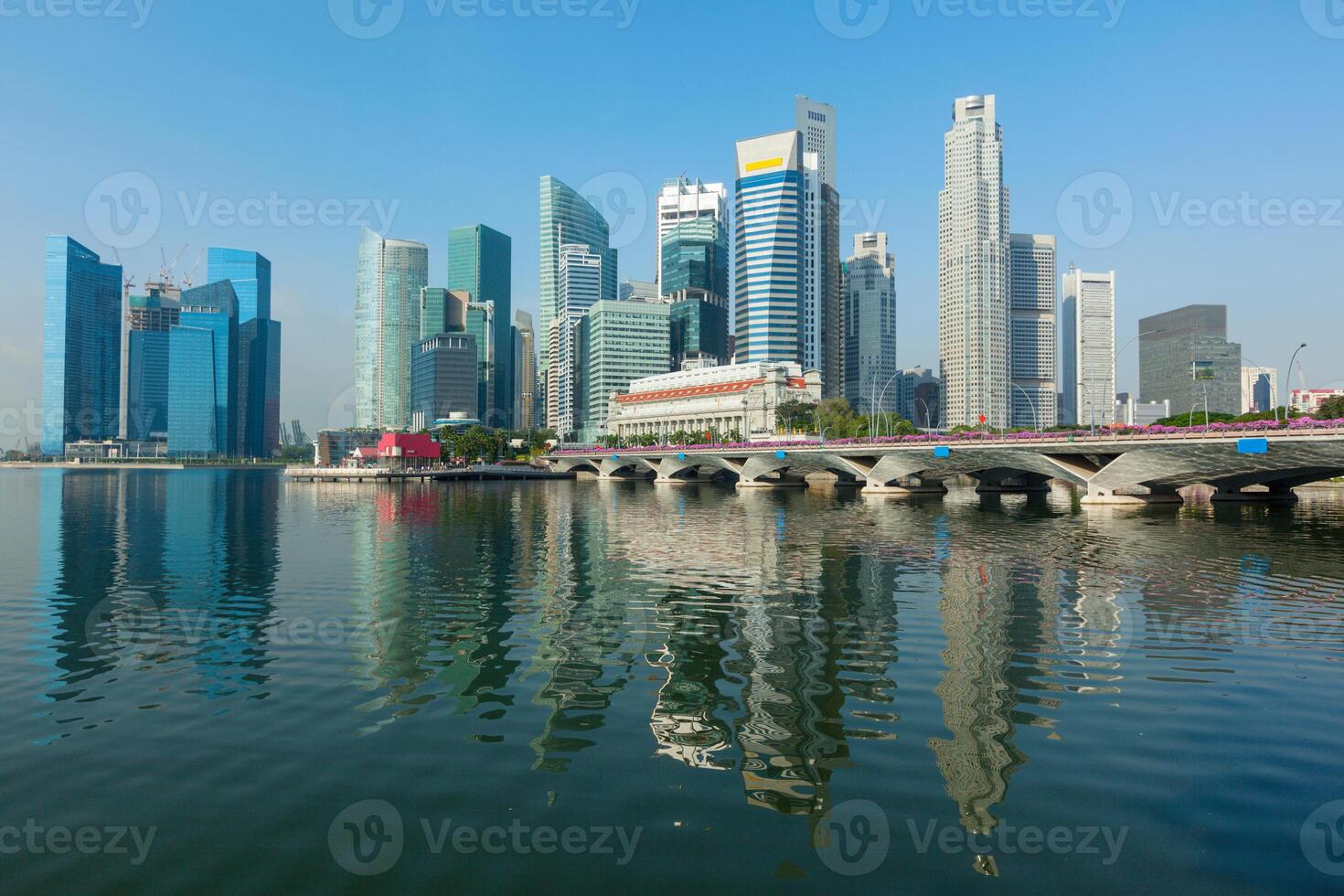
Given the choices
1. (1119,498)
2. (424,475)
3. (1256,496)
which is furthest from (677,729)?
(424,475)

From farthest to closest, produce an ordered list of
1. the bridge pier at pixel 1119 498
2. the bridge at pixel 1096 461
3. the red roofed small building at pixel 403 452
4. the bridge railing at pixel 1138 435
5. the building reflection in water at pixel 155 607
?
the red roofed small building at pixel 403 452 < the bridge pier at pixel 1119 498 < the bridge at pixel 1096 461 < the bridge railing at pixel 1138 435 < the building reflection in water at pixel 155 607

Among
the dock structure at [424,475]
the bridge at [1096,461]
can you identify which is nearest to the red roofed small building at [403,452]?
the dock structure at [424,475]

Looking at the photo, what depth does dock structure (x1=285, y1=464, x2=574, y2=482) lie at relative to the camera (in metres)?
166

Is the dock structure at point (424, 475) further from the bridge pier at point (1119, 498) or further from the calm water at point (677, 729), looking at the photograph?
the calm water at point (677, 729)

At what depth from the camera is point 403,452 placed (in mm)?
181250

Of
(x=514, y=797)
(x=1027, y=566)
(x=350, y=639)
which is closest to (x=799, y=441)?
(x=1027, y=566)

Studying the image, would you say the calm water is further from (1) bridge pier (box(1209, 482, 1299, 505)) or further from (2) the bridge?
(1) bridge pier (box(1209, 482, 1299, 505))

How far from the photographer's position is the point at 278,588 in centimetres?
3241

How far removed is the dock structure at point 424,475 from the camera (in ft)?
546

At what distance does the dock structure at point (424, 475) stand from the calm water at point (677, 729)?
135 m

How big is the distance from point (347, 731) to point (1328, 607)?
33.1 m

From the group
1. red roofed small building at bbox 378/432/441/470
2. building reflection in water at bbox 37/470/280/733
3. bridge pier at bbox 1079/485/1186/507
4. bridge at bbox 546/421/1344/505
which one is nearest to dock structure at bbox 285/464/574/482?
red roofed small building at bbox 378/432/441/470

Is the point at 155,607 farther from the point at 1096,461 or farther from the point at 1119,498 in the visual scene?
the point at 1119,498

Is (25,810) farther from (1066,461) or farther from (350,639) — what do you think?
(1066,461)
